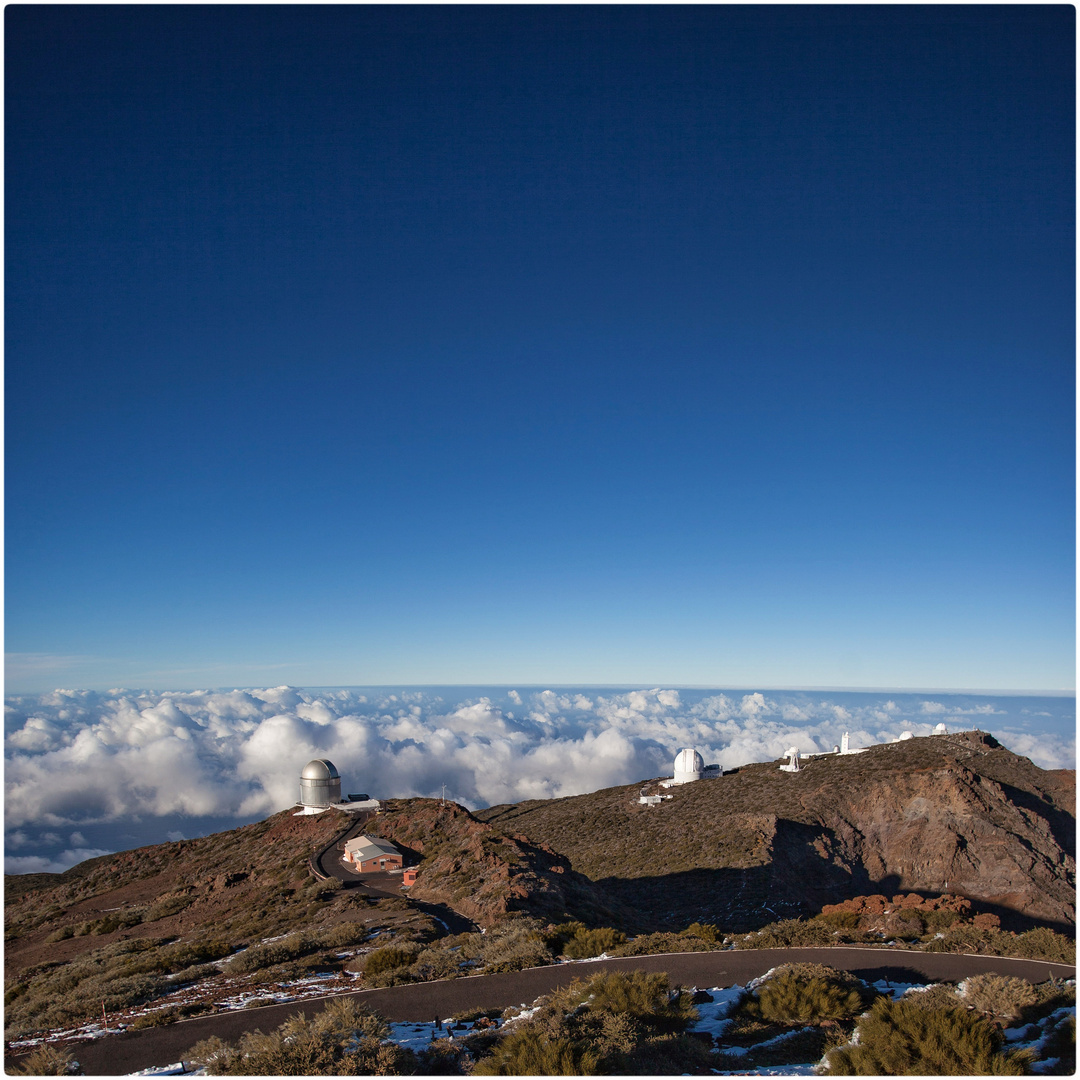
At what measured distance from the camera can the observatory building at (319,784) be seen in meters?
40.3

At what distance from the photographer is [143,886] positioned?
34250 millimetres

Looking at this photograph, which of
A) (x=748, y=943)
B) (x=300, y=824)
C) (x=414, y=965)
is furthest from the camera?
(x=300, y=824)

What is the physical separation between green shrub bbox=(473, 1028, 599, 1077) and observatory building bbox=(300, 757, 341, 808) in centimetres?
3683

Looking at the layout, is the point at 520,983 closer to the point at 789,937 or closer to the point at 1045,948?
the point at 789,937

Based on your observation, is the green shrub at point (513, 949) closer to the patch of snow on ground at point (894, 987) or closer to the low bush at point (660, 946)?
the low bush at point (660, 946)

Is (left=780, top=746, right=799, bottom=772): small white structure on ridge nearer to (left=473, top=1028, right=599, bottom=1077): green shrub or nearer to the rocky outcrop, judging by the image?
the rocky outcrop

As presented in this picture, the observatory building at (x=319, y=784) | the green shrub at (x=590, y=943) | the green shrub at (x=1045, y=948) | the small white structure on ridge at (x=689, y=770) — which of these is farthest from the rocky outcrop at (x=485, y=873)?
the small white structure on ridge at (x=689, y=770)

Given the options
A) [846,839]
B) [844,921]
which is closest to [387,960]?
[844,921]

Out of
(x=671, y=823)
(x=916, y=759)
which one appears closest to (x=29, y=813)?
(x=671, y=823)

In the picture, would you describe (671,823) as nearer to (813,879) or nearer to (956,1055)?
(813,879)

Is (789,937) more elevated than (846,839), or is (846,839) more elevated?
(789,937)

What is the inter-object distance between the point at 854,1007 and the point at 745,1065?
9.24 feet

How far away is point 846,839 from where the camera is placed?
40.8m

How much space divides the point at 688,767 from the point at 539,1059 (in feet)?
174
